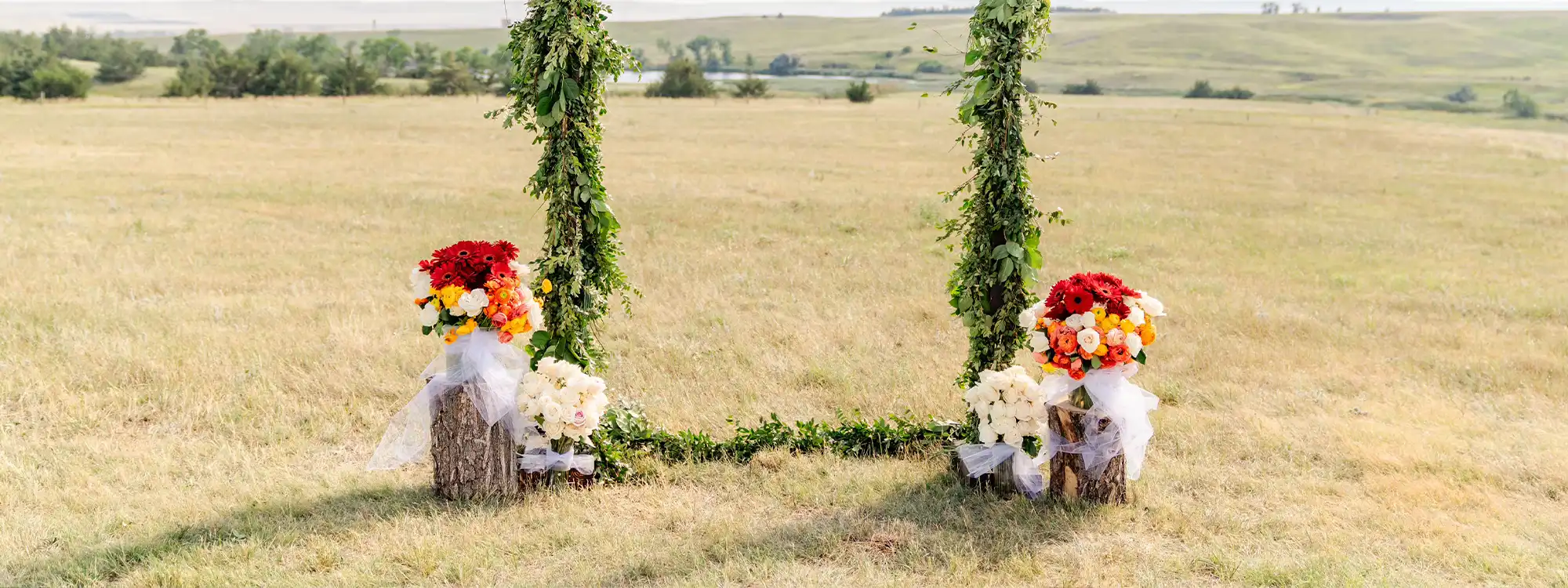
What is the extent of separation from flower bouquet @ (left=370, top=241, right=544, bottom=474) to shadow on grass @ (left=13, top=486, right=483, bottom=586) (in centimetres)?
32

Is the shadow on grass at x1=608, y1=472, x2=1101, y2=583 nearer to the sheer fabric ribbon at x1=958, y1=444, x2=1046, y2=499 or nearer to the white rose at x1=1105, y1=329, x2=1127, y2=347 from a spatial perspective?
the sheer fabric ribbon at x1=958, y1=444, x2=1046, y2=499

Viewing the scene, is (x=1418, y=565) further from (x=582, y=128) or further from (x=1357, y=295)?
(x=1357, y=295)

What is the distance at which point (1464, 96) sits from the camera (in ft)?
361

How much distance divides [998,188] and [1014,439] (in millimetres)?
1784

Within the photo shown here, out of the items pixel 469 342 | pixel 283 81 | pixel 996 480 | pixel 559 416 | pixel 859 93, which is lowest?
pixel 996 480

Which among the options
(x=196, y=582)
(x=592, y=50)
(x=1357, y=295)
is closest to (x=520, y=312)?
(x=592, y=50)

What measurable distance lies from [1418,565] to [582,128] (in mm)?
6111

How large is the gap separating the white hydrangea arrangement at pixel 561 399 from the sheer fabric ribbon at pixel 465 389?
11 centimetres

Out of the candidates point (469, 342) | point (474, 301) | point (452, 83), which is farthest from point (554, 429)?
point (452, 83)

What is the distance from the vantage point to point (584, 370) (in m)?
8.01

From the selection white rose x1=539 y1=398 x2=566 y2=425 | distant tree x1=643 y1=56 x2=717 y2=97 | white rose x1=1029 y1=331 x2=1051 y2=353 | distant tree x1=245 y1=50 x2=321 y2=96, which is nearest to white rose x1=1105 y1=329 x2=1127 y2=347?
white rose x1=1029 y1=331 x2=1051 y2=353

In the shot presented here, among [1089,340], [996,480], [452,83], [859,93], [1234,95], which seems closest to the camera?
[1089,340]

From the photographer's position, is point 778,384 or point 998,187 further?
point 778,384

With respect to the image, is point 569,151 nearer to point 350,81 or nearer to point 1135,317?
point 1135,317
